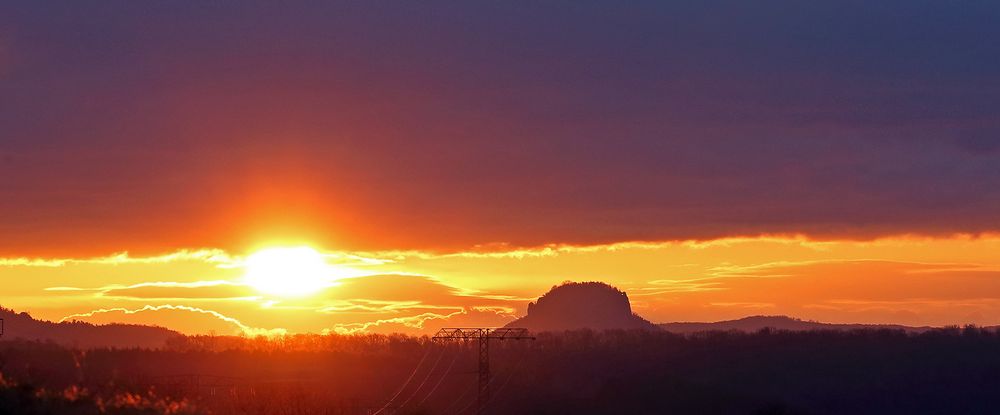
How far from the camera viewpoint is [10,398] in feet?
154

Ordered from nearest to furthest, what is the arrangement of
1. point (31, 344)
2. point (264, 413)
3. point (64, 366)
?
point (264, 413), point (64, 366), point (31, 344)

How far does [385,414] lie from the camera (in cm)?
19500

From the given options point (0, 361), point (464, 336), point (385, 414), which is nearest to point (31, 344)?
point (385, 414)

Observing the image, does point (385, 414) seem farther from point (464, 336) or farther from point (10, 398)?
point (10, 398)

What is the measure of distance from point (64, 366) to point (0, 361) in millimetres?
104465

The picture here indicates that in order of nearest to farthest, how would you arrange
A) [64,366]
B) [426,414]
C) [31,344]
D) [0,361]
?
[0,361], [426,414], [64,366], [31,344]

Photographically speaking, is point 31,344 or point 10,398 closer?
point 10,398

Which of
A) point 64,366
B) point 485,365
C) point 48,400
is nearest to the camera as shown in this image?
point 48,400

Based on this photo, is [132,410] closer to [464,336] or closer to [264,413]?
[264,413]

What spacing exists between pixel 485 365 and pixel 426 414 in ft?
88.7

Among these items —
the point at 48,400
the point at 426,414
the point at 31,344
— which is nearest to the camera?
the point at 48,400

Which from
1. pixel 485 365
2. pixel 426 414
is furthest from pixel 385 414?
pixel 426 414

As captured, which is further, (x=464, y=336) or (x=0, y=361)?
(x=464, y=336)

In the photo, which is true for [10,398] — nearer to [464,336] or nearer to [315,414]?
[315,414]
